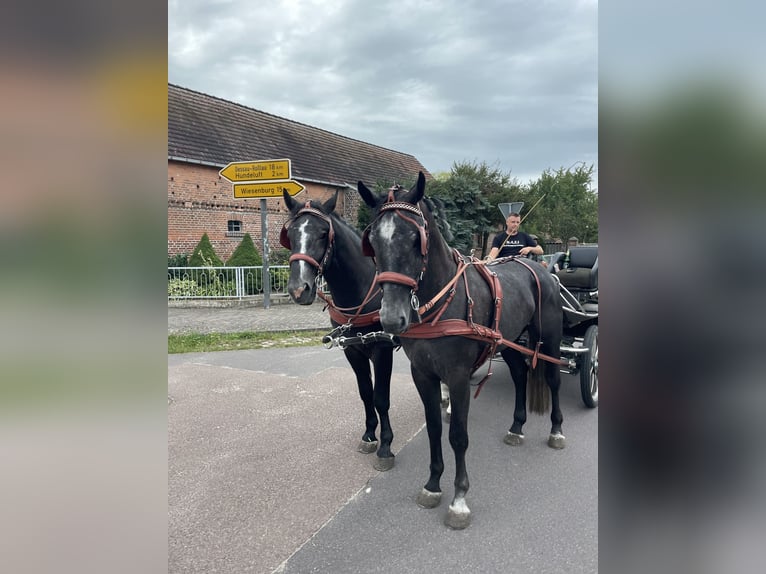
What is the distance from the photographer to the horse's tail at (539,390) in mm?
4098

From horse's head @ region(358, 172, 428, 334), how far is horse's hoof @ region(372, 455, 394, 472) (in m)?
1.62

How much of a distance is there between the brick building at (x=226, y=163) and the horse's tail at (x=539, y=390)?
31.9 ft

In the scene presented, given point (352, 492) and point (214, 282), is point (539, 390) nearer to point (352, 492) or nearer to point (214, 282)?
point (352, 492)

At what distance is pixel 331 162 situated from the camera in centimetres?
2158

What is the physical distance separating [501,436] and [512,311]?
1.41 meters

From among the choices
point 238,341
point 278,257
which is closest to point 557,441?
point 238,341

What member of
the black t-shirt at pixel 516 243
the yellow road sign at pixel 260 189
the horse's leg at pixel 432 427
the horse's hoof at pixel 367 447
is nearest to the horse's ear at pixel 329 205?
the horse's leg at pixel 432 427

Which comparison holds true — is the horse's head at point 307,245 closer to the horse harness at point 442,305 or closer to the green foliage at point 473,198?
the horse harness at point 442,305

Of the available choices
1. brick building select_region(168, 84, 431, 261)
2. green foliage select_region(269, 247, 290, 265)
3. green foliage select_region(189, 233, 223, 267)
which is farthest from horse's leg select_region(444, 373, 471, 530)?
green foliage select_region(269, 247, 290, 265)
